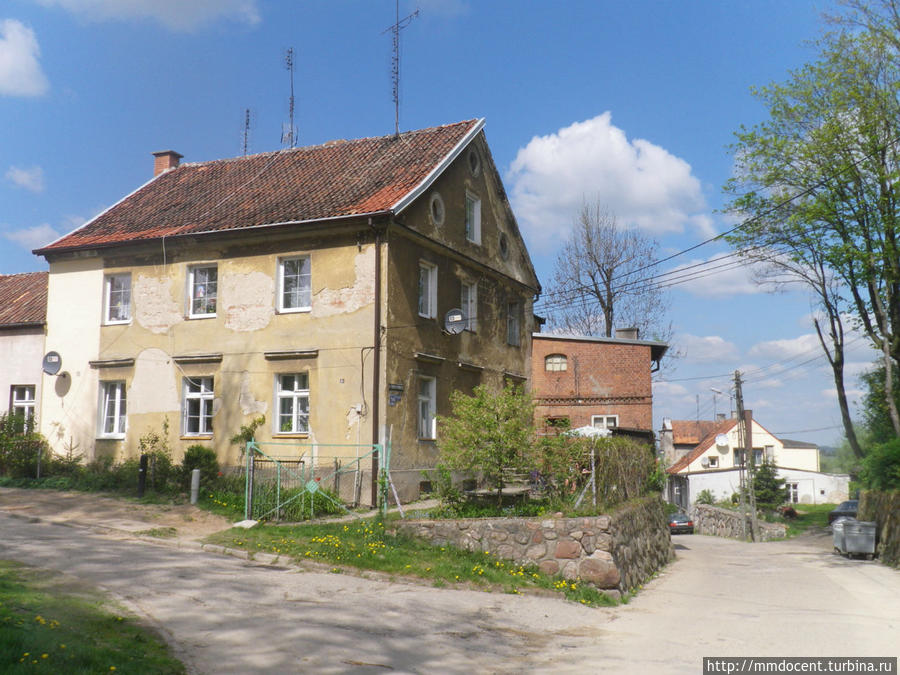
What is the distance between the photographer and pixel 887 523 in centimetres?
2238

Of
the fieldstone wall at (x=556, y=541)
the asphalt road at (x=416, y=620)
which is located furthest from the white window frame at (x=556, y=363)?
the fieldstone wall at (x=556, y=541)

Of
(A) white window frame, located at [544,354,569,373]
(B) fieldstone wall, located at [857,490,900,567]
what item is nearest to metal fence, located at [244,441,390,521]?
(B) fieldstone wall, located at [857,490,900,567]

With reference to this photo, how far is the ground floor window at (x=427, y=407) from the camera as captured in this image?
20.6 metres

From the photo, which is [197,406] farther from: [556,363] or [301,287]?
[556,363]

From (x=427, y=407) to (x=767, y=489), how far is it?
121ft

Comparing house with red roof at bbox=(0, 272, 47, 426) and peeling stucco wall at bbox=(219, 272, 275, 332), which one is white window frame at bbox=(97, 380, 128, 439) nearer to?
house with red roof at bbox=(0, 272, 47, 426)

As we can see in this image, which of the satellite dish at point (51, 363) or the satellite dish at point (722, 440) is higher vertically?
the satellite dish at point (51, 363)

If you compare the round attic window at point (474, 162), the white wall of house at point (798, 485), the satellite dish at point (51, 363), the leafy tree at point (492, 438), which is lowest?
the white wall of house at point (798, 485)

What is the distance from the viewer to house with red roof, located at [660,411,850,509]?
189 ft

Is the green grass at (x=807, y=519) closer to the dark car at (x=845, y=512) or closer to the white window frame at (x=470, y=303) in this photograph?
the dark car at (x=845, y=512)

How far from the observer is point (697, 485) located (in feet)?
192

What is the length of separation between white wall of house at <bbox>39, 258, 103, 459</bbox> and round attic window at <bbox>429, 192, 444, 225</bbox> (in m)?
9.53

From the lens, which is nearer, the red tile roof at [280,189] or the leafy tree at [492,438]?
the leafy tree at [492,438]

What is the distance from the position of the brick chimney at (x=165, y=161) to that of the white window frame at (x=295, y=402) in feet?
38.3
